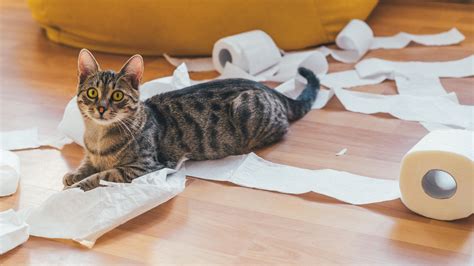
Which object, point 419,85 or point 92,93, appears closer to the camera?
point 92,93

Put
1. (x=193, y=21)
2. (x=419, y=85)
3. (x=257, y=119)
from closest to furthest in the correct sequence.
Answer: (x=257, y=119), (x=419, y=85), (x=193, y=21)

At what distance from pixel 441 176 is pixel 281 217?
43 cm

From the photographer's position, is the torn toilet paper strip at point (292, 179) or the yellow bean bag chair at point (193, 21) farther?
the yellow bean bag chair at point (193, 21)

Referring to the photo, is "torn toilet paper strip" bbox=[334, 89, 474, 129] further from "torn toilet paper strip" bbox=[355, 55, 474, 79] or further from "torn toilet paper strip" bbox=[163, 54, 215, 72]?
"torn toilet paper strip" bbox=[163, 54, 215, 72]

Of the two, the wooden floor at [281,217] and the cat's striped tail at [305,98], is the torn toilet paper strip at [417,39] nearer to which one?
the wooden floor at [281,217]

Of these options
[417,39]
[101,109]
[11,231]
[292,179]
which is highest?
[101,109]

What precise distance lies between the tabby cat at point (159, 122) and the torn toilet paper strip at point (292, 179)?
0.18 ft

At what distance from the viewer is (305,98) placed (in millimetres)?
2457

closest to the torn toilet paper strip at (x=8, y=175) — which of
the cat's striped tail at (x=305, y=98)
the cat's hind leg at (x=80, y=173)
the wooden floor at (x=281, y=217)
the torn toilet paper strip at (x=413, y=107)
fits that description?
the wooden floor at (x=281, y=217)

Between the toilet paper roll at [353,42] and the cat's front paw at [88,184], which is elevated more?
the cat's front paw at [88,184]

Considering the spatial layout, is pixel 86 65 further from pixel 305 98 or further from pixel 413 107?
pixel 413 107

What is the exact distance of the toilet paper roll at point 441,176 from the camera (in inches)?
68.1

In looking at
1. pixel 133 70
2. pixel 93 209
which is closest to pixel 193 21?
pixel 133 70

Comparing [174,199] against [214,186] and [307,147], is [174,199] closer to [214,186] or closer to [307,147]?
[214,186]
